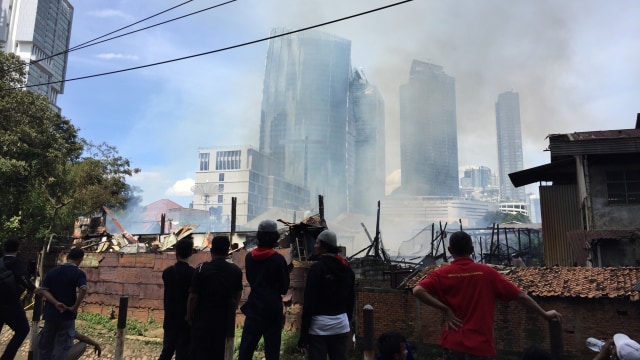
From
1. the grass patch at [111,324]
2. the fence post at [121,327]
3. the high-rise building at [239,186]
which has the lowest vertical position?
the grass patch at [111,324]

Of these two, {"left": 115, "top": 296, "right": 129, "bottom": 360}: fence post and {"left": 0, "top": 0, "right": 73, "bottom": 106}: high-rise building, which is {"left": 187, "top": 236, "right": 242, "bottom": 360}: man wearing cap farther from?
{"left": 0, "top": 0, "right": 73, "bottom": 106}: high-rise building

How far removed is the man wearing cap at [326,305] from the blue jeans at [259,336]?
304mm

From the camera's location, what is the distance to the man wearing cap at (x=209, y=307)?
13.1 ft

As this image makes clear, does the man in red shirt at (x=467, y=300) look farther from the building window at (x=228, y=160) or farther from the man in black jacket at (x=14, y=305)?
the building window at (x=228, y=160)

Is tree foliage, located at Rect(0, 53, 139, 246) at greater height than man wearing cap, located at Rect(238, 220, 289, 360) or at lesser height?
greater

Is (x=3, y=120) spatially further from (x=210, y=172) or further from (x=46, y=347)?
(x=210, y=172)

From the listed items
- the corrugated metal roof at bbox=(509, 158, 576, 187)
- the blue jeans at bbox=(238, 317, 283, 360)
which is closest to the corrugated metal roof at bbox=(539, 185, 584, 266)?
the corrugated metal roof at bbox=(509, 158, 576, 187)

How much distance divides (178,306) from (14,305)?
2.78m

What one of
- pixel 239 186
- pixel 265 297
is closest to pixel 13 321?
pixel 265 297

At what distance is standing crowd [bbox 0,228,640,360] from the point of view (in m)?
2.88

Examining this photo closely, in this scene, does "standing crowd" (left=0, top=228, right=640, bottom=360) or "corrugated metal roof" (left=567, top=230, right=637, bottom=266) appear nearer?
"standing crowd" (left=0, top=228, right=640, bottom=360)

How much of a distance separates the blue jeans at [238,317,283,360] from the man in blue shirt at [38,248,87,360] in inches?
90.0

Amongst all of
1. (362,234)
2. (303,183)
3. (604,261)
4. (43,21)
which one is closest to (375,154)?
(303,183)

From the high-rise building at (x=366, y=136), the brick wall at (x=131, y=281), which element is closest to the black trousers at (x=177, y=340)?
the brick wall at (x=131, y=281)
